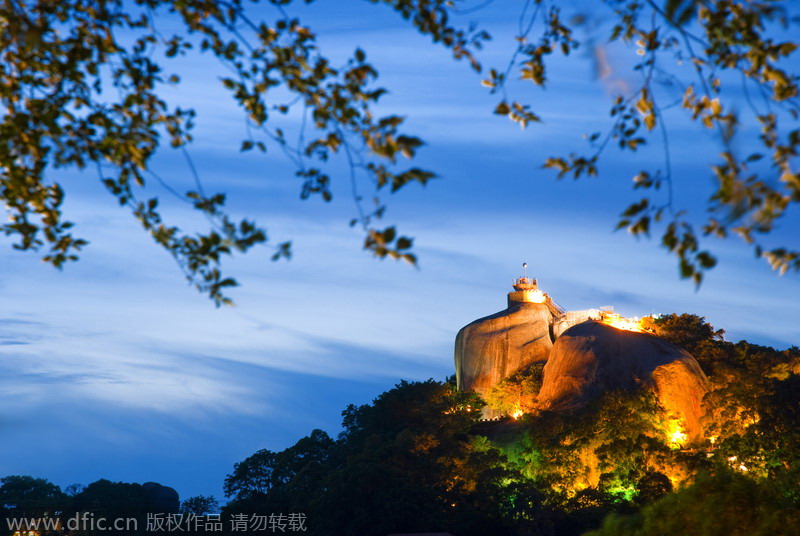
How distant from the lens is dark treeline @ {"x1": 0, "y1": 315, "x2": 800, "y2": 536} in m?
33.9

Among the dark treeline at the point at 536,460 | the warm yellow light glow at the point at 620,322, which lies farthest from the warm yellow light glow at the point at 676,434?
the warm yellow light glow at the point at 620,322

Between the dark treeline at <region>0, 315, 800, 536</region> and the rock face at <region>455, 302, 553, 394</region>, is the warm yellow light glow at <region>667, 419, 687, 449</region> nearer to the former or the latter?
the dark treeline at <region>0, 315, 800, 536</region>

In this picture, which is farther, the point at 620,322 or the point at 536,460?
the point at 620,322

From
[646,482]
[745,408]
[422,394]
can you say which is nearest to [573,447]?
[646,482]

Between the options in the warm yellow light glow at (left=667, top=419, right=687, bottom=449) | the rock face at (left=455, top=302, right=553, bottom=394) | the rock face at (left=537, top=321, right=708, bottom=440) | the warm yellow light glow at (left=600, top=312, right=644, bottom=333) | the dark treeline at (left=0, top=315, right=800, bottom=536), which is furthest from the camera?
the rock face at (left=455, top=302, right=553, bottom=394)

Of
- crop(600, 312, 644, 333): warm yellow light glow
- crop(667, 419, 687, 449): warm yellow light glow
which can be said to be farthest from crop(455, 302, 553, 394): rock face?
crop(667, 419, 687, 449): warm yellow light glow

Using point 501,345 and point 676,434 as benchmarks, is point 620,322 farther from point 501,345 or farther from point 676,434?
point 676,434

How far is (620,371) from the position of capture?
4353cm

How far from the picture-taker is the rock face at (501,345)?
5206 centimetres

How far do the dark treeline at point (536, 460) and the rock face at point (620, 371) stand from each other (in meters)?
1.30

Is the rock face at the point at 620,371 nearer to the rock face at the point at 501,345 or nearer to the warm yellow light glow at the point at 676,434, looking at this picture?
the warm yellow light glow at the point at 676,434

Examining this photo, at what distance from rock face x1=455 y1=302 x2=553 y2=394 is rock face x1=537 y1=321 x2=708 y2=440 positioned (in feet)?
17.0

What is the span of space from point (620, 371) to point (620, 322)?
21.4ft

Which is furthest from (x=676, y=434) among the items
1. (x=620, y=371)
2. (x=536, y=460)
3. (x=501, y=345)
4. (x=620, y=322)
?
(x=501, y=345)
